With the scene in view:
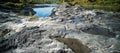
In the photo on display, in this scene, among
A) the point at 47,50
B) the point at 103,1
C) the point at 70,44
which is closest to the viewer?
the point at 47,50

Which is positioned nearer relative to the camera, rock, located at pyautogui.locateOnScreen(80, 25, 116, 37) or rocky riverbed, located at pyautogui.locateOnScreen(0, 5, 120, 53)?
rocky riverbed, located at pyautogui.locateOnScreen(0, 5, 120, 53)

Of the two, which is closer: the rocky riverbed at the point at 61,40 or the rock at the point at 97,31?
the rocky riverbed at the point at 61,40

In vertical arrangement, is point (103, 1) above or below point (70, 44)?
below

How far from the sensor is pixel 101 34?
69.2 ft

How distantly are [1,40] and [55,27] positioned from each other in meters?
7.33

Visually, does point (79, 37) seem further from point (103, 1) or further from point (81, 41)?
point (103, 1)

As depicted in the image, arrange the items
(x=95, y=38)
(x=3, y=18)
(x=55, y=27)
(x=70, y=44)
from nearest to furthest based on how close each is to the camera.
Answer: (x=70, y=44) < (x=95, y=38) < (x=55, y=27) < (x=3, y=18)

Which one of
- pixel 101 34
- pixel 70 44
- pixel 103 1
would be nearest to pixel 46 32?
pixel 70 44

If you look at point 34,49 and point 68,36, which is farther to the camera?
point 68,36

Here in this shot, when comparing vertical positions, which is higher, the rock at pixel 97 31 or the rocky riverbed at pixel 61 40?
the rocky riverbed at pixel 61 40

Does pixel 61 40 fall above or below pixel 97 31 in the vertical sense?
above

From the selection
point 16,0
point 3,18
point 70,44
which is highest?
point 70,44

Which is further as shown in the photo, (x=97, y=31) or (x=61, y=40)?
(x=97, y=31)

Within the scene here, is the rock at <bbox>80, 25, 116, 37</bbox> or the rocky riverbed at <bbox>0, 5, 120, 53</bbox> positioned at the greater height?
the rocky riverbed at <bbox>0, 5, 120, 53</bbox>
